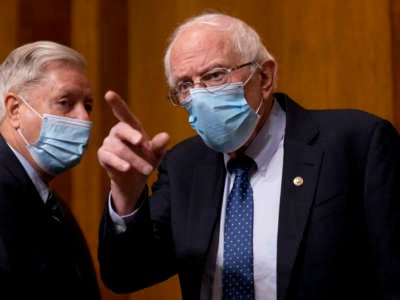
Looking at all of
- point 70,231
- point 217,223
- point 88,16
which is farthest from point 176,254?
point 88,16

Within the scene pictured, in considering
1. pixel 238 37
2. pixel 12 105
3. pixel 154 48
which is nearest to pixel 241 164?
pixel 238 37

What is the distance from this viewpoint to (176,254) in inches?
65.6

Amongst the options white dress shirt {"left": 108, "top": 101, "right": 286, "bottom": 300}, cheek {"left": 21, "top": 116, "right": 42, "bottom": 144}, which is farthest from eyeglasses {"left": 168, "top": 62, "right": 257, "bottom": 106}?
cheek {"left": 21, "top": 116, "right": 42, "bottom": 144}

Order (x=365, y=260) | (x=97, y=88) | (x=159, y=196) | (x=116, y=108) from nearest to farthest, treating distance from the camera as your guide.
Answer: (x=116, y=108), (x=365, y=260), (x=159, y=196), (x=97, y=88)

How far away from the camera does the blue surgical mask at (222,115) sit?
5.27 ft

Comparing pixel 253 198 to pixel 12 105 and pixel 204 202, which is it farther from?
pixel 12 105

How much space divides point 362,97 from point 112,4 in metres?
1.30

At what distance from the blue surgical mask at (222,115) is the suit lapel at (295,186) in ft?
0.42

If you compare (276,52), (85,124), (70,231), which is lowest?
(70,231)

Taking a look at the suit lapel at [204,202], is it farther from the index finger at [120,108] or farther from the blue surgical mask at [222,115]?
the index finger at [120,108]

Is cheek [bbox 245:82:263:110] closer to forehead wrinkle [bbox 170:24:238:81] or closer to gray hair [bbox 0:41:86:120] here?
forehead wrinkle [bbox 170:24:238:81]

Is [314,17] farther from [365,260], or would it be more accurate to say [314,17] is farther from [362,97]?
[365,260]

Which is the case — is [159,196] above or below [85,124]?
below

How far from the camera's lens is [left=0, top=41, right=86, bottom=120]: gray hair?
1893mm
